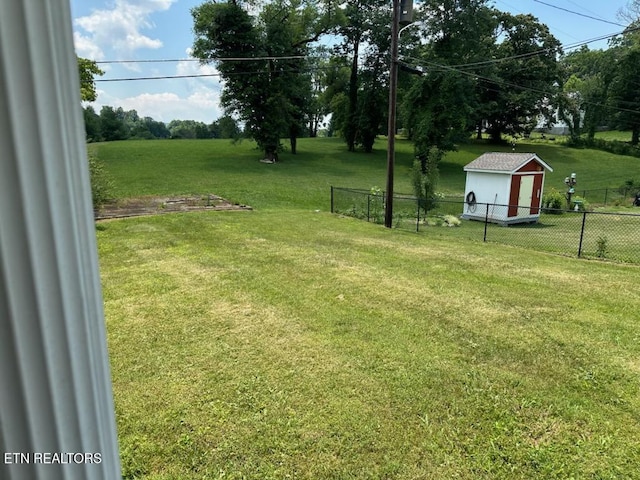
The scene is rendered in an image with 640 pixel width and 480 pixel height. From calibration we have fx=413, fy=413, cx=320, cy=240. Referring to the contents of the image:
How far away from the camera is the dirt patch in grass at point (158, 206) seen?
438 inches

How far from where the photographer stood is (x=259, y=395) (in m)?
2.99

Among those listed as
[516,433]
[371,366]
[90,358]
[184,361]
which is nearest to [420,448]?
[516,433]

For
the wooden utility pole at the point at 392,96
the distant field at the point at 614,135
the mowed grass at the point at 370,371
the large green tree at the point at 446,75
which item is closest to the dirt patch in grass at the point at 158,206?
the wooden utility pole at the point at 392,96

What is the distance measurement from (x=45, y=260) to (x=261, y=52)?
25.7m

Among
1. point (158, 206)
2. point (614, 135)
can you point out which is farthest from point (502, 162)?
point (614, 135)

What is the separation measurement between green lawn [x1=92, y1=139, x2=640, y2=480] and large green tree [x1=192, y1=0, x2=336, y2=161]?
1844 centimetres

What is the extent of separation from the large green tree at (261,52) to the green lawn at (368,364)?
18.4 meters

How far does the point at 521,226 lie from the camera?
1573cm

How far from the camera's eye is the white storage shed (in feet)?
53.5

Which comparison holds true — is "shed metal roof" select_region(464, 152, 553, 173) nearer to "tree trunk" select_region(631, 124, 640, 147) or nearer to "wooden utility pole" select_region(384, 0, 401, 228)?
"wooden utility pole" select_region(384, 0, 401, 228)

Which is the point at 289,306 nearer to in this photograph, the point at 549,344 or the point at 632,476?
the point at 549,344

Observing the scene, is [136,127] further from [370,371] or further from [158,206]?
[370,371]

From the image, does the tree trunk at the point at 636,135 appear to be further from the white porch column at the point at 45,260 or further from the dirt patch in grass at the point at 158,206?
the white porch column at the point at 45,260

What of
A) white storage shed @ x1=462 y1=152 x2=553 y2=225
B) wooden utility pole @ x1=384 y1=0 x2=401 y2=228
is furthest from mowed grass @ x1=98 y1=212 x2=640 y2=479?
white storage shed @ x1=462 y1=152 x2=553 y2=225
